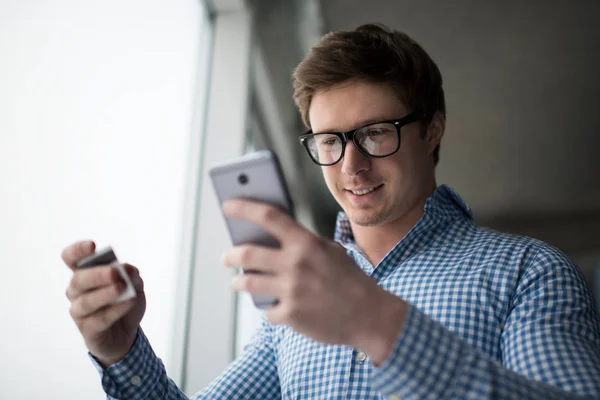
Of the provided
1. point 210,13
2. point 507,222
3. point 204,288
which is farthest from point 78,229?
point 507,222

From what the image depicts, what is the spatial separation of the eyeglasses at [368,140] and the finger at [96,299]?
56 centimetres

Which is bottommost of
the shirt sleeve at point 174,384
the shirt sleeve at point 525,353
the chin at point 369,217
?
the shirt sleeve at point 174,384

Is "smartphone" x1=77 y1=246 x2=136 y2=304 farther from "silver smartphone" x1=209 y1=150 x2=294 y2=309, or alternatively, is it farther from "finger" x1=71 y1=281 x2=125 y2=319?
"silver smartphone" x1=209 y1=150 x2=294 y2=309

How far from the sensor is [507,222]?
20.6 ft

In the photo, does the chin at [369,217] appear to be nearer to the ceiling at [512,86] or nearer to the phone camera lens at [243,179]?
the phone camera lens at [243,179]

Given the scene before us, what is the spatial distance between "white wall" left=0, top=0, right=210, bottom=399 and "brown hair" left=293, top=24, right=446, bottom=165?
1.87 feet

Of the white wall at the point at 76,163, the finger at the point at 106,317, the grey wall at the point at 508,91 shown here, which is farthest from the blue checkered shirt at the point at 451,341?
the grey wall at the point at 508,91

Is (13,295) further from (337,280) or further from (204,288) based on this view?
(204,288)

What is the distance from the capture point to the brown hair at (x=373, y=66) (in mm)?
1147

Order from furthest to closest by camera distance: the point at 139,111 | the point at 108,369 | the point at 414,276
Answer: the point at 139,111 < the point at 414,276 < the point at 108,369

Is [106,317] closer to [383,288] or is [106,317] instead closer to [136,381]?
[136,381]

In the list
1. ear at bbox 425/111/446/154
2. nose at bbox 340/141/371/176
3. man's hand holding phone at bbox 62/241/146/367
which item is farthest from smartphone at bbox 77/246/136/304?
ear at bbox 425/111/446/154

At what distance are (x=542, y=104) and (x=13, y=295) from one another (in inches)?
136

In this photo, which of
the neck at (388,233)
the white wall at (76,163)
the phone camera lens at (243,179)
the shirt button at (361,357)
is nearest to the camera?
the phone camera lens at (243,179)
